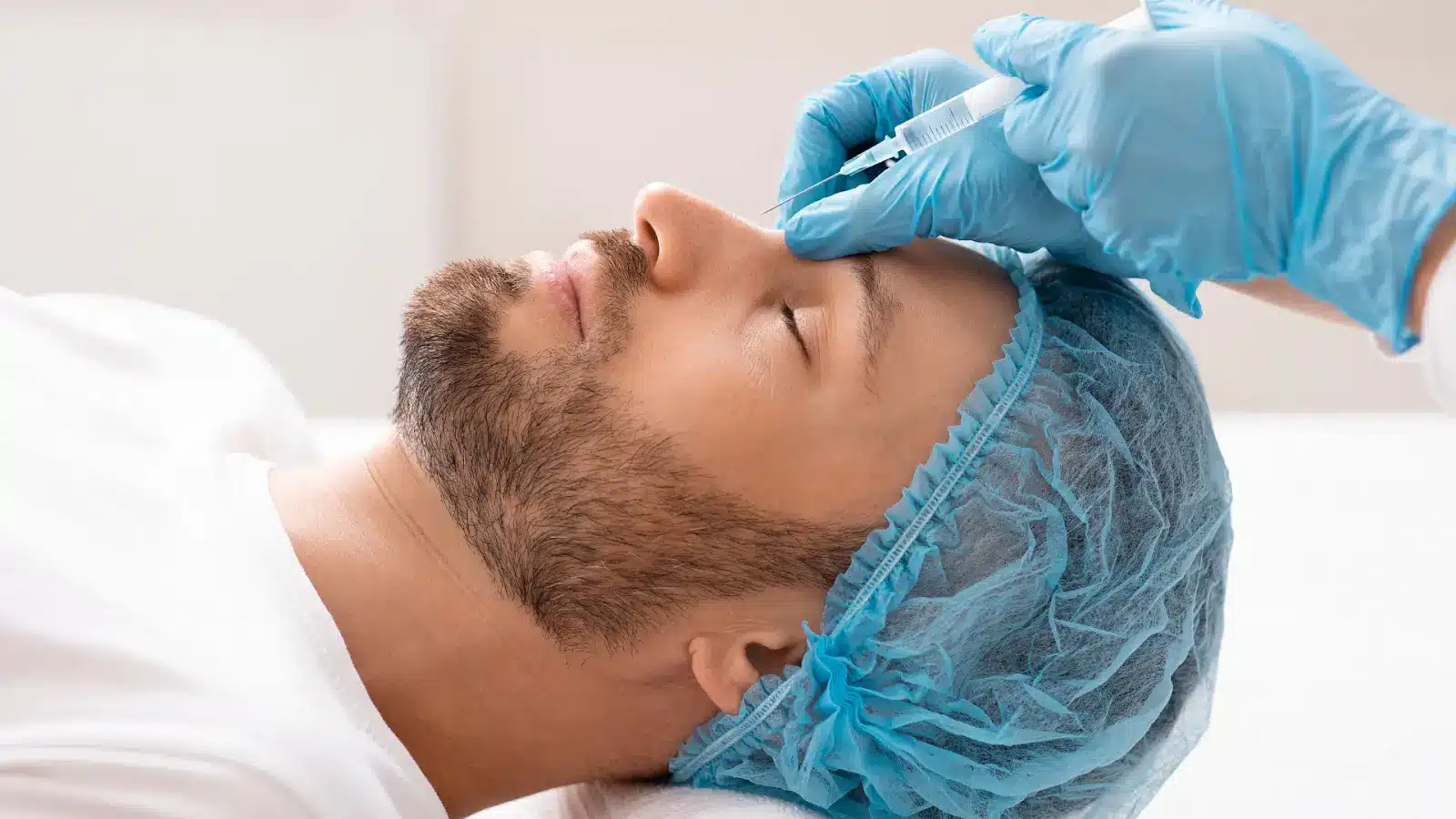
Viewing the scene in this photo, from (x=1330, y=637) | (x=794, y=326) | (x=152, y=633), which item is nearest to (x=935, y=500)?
(x=794, y=326)

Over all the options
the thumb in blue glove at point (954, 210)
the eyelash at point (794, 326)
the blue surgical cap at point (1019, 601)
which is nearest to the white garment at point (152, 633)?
the blue surgical cap at point (1019, 601)

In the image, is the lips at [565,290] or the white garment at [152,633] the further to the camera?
the lips at [565,290]

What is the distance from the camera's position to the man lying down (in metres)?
1.32

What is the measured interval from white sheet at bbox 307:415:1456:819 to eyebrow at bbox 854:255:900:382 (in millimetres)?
513

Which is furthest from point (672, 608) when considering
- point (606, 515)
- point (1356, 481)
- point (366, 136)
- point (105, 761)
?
point (366, 136)

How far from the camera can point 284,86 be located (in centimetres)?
299

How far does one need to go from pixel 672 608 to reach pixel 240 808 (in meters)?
0.46

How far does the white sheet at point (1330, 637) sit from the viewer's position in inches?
66.3

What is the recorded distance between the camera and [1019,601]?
133cm

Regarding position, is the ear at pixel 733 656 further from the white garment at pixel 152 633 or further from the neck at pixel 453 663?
the white garment at pixel 152 633

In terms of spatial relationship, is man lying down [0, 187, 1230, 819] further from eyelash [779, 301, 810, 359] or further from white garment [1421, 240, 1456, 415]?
white garment [1421, 240, 1456, 415]

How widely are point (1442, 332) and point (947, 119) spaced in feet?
1.87

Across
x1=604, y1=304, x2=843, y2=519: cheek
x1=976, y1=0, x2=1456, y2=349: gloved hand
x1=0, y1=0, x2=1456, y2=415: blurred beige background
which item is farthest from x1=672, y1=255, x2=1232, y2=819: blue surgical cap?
x1=0, y1=0, x2=1456, y2=415: blurred beige background

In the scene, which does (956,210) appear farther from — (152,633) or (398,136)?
(398,136)
